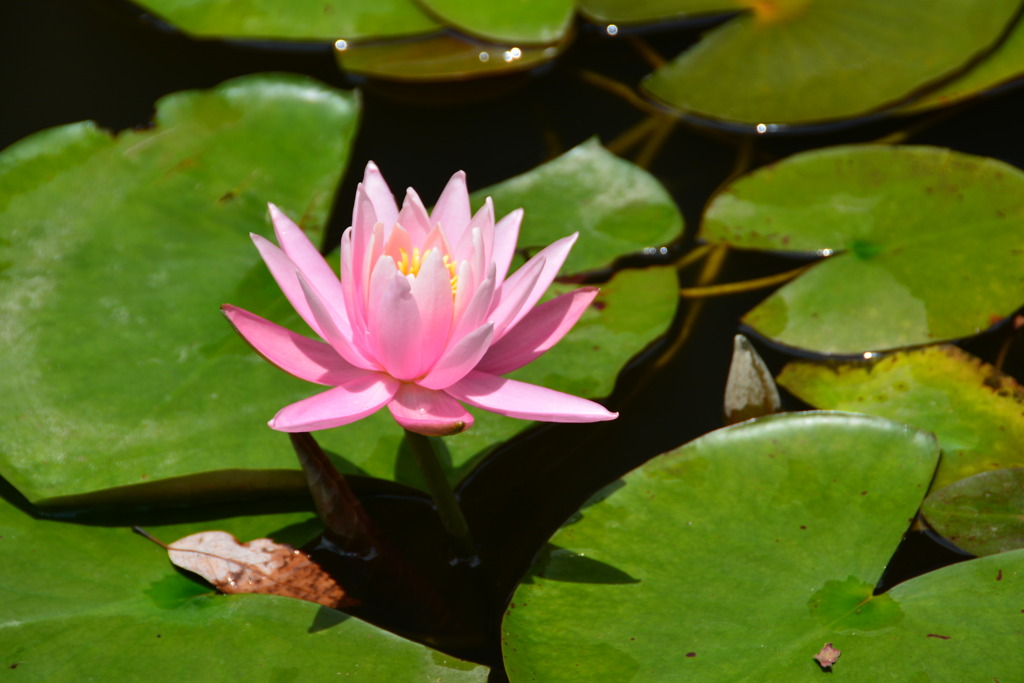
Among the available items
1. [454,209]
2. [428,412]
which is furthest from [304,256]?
[428,412]

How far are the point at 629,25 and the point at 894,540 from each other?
2.28 meters

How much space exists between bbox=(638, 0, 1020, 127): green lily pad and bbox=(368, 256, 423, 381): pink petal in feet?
5.98

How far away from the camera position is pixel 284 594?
1653 mm

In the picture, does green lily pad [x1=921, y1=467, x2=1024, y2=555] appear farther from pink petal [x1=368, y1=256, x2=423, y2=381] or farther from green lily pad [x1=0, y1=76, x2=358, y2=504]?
green lily pad [x1=0, y1=76, x2=358, y2=504]

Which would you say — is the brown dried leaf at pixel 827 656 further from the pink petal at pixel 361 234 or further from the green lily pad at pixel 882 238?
the pink petal at pixel 361 234

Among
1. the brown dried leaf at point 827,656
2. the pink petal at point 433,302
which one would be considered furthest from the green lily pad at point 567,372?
the brown dried leaf at point 827,656

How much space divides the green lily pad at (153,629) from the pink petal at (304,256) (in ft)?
2.00

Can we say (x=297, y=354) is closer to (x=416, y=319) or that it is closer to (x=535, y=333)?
(x=416, y=319)

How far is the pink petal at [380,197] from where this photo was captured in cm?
155

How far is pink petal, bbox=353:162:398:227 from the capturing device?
1552 mm

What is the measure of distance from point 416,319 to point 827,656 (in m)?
0.91

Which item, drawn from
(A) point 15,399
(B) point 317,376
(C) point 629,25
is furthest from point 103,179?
(C) point 629,25

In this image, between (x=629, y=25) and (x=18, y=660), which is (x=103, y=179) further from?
(x=629, y=25)

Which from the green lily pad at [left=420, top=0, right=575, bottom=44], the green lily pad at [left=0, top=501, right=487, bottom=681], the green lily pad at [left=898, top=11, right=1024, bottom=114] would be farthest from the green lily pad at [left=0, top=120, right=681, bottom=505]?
the green lily pad at [left=898, top=11, right=1024, bottom=114]
